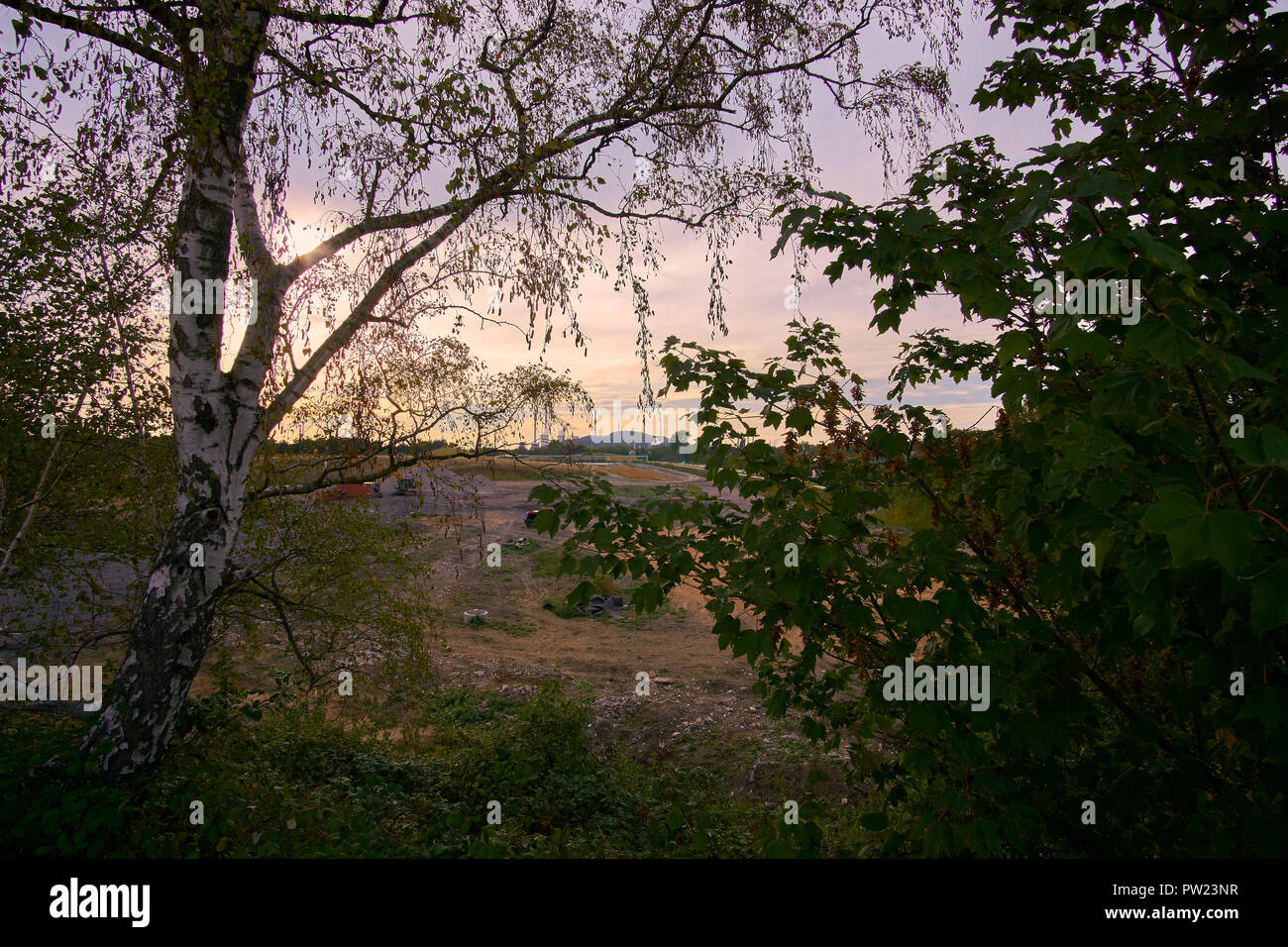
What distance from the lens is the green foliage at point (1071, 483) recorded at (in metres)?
1.66

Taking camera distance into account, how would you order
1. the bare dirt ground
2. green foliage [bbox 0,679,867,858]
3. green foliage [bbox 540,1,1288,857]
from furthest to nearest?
1. the bare dirt ground
2. green foliage [bbox 0,679,867,858]
3. green foliage [bbox 540,1,1288,857]

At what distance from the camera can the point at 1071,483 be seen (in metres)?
1.78

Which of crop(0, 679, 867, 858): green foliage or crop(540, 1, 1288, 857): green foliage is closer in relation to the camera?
crop(540, 1, 1288, 857): green foliage

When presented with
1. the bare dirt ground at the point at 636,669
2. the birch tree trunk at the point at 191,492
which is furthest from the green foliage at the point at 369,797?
the bare dirt ground at the point at 636,669

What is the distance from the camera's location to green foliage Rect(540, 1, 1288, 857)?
1.66 metres

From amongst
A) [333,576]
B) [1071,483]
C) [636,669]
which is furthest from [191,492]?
[636,669]

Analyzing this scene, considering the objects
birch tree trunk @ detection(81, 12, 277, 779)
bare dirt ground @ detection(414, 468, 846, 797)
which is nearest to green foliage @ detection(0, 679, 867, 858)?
birch tree trunk @ detection(81, 12, 277, 779)

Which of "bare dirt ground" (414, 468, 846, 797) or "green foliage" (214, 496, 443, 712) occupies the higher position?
"green foliage" (214, 496, 443, 712)

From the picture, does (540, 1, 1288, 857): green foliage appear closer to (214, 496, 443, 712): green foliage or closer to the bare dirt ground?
the bare dirt ground

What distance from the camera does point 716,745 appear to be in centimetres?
943

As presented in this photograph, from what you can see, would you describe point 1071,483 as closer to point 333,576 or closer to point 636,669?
point 333,576
